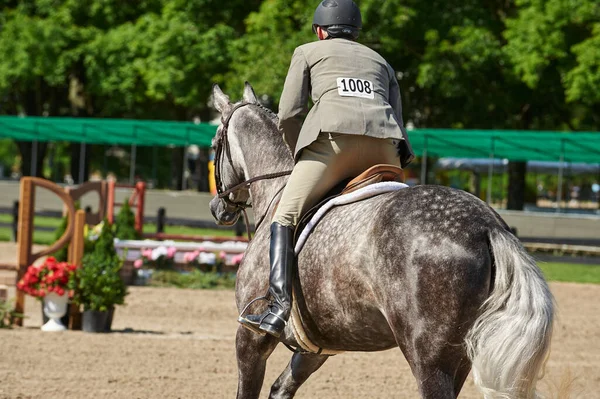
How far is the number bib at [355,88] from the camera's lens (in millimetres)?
5031

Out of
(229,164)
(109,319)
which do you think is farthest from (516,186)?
(229,164)

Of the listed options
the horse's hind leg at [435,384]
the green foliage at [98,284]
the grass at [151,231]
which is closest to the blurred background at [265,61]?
the grass at [151,231]

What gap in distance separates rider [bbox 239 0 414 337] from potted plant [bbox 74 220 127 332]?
5777 mm

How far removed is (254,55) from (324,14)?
21408 millimetres

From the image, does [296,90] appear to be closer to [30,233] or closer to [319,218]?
[319,218]

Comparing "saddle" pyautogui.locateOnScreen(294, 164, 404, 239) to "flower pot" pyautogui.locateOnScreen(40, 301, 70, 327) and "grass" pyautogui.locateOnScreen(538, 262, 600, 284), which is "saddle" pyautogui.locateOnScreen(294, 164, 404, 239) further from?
"grass" pyautogui.locateOnScreen(538, 262, 600, 284)

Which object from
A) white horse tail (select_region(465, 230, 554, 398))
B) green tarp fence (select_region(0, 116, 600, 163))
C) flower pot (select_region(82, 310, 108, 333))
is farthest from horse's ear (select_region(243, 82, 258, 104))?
green tarp fence (select_region(0, 116, 600, 163))

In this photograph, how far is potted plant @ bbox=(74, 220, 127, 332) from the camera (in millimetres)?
10586

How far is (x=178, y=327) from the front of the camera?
37.9 ft

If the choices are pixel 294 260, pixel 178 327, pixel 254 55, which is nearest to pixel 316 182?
pixel 294 260

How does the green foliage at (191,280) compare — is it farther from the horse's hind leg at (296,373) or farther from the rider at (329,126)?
the rider at (329,126)

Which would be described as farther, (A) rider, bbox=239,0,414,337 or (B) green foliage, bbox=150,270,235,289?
(B) green foliage, bbox=150,270,235,289

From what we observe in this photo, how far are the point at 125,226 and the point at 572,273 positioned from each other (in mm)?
9430

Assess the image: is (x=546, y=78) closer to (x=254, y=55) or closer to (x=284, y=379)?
(x=254, y=55)
